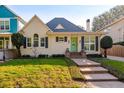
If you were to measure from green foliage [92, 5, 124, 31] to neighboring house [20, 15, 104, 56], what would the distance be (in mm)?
53917

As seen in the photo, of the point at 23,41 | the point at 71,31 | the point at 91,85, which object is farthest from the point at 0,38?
the point at 91,85

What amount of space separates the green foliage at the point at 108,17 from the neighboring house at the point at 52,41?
2123 inches

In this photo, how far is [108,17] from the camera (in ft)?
276

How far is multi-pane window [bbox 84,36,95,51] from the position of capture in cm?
2921

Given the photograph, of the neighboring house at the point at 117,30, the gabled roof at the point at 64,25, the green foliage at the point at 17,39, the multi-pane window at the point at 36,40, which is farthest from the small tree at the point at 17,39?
the neighboring house at the point at 117,30

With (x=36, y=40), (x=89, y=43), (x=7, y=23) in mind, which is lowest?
(x=89, y=43)

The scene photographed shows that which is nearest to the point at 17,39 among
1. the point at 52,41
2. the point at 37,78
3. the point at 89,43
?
the point at 52,41

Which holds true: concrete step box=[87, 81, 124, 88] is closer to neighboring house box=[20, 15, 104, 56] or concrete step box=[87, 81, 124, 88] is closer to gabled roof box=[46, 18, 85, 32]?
neighboring house box=[20, 15, 104, 56]

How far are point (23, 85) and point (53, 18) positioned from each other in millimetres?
22129

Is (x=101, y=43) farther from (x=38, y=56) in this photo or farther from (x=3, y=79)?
(x=3, y=79)

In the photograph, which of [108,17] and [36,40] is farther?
[108,17]

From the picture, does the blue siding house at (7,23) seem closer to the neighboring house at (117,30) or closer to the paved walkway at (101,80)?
the neighboring house at (117,30)

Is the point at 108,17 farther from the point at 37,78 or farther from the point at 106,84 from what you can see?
the point at 37,78

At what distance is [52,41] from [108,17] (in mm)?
58137
